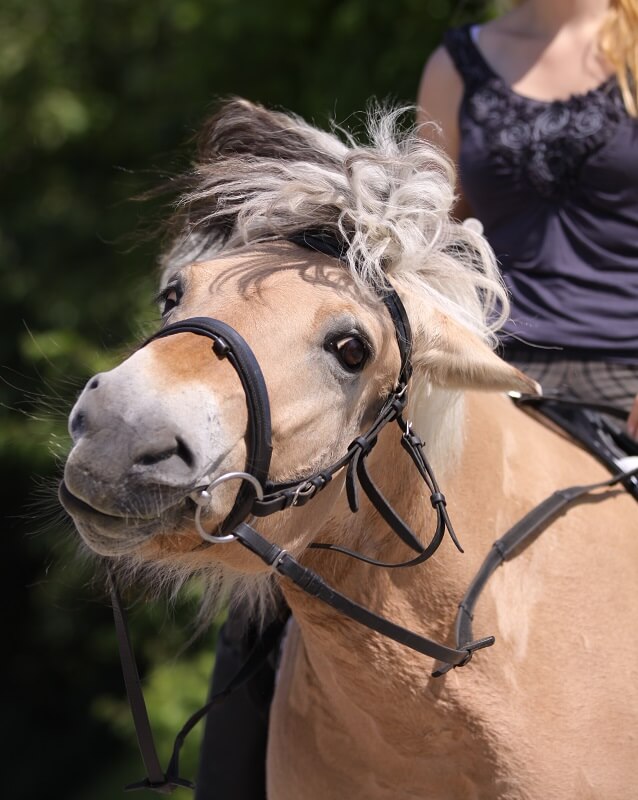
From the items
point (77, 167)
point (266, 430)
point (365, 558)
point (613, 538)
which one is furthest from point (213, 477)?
point (77, 167)

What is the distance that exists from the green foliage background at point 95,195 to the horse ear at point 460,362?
3423 millimetres

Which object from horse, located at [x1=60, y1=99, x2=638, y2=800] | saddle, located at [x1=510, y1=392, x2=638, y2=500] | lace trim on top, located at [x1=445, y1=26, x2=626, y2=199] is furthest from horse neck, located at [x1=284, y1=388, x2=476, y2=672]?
lace trim on top, located at [x1=445, y1=26, x2=626, y2=199]

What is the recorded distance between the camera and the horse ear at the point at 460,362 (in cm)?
187

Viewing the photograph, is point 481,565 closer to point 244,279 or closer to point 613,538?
point 613,538

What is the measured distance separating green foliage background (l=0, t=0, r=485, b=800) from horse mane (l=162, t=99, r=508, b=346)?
304 centimetres

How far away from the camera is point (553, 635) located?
2035 mm

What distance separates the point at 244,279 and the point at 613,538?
3.12 ft

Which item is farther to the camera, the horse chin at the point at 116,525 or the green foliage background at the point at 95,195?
the green foliage background at the point at 95,195

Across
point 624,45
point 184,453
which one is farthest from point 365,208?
point 624,45

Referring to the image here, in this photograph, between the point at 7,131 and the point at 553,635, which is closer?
the point at 553,635

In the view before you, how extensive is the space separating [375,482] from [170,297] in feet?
1.69

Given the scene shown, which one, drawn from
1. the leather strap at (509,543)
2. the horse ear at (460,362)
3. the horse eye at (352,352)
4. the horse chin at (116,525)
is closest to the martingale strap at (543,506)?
the leather strap at (509,543)

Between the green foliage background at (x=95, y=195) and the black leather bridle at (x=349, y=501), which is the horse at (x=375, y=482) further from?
the green foliage background at (x=95, y=195)

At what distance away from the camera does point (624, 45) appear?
258cm
